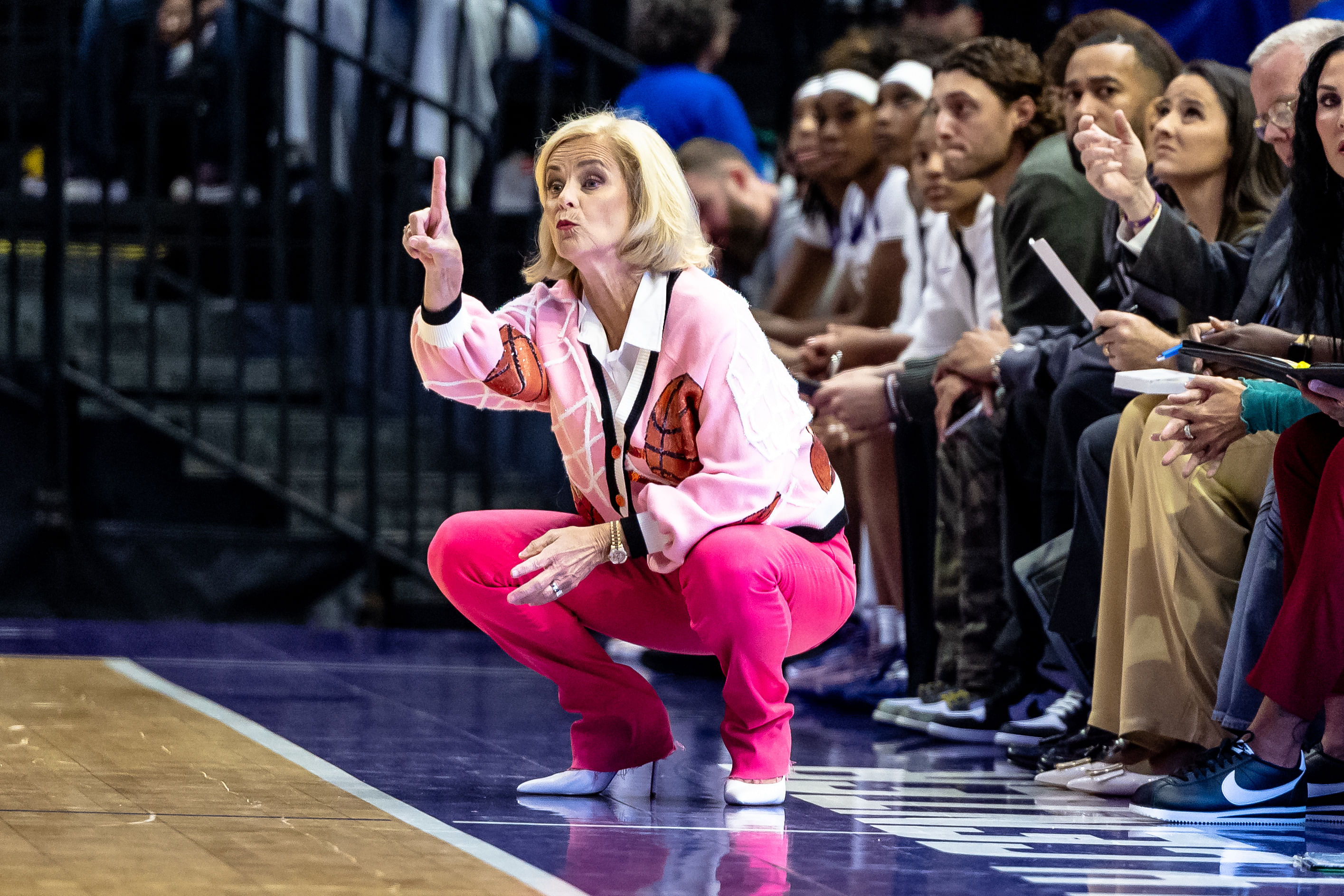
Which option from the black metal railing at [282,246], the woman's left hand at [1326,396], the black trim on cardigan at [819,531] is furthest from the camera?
the black metal railing at [282,246]

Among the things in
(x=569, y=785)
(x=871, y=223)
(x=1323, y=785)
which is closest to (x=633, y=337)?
(x=569, y=785)

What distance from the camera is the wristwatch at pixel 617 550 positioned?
2700 millimetres

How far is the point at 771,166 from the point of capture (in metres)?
6.69

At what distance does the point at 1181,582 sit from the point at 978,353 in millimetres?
858

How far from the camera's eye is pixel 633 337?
8.98 ft

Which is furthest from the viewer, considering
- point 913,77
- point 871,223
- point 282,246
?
point 282,246

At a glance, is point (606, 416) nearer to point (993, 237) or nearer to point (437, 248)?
point (437, 248)

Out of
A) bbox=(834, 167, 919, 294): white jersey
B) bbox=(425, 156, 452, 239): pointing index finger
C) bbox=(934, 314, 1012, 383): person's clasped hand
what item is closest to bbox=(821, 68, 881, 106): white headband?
bbox=(834, 167, 919, 294): white jersey

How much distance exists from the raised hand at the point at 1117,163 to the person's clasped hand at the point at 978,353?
61 centimetres

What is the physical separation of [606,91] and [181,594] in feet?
8.14

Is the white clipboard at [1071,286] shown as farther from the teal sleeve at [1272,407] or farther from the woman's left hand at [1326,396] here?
the woman's left hand at [1326,396]

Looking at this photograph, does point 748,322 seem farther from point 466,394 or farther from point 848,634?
point 848,634

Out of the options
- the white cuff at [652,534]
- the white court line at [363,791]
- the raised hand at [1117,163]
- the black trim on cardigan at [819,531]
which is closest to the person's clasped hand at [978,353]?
the raised hand at [1117,163]

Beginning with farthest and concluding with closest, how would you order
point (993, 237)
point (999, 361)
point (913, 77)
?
1. point (913, 77)
2. point (993, 237)
3. point (999, 361)
